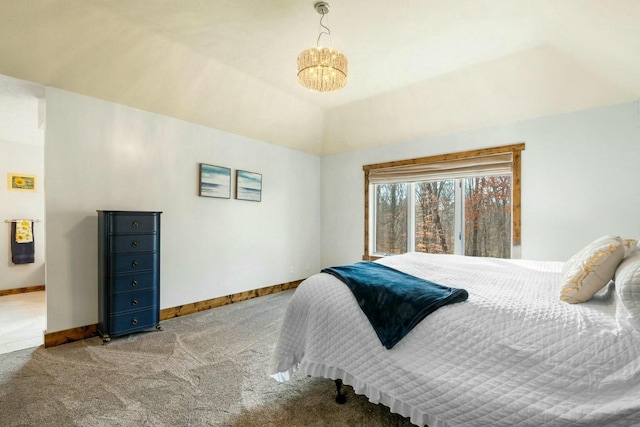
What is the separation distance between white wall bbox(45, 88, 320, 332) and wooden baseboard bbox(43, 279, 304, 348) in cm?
6

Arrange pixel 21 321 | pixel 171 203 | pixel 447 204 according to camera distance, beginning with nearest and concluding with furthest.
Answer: pixel 21 321 → pixel 171 203 → pixel 447 204

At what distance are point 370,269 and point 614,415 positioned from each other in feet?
4.17

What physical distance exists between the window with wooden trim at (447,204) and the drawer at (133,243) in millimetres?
2896

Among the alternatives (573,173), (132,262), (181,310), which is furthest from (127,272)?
(573,173)

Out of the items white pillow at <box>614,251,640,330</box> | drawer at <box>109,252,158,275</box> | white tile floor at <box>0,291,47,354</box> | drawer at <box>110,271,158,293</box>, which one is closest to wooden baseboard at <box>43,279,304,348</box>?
white tile floor at <box>0,291,47,354</box>

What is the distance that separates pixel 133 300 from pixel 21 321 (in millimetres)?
1607

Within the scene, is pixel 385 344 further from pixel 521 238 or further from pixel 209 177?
pixel 209 177

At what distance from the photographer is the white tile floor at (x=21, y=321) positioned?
2690 mm

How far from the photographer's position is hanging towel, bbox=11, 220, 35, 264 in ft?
14.6

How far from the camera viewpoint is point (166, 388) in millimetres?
1989

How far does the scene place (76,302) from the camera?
2.78 m

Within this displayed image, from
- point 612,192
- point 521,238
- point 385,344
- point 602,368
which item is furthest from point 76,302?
point 612,192

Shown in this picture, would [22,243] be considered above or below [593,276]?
below

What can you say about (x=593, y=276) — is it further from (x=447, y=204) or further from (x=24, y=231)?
(x=24, y=231)
